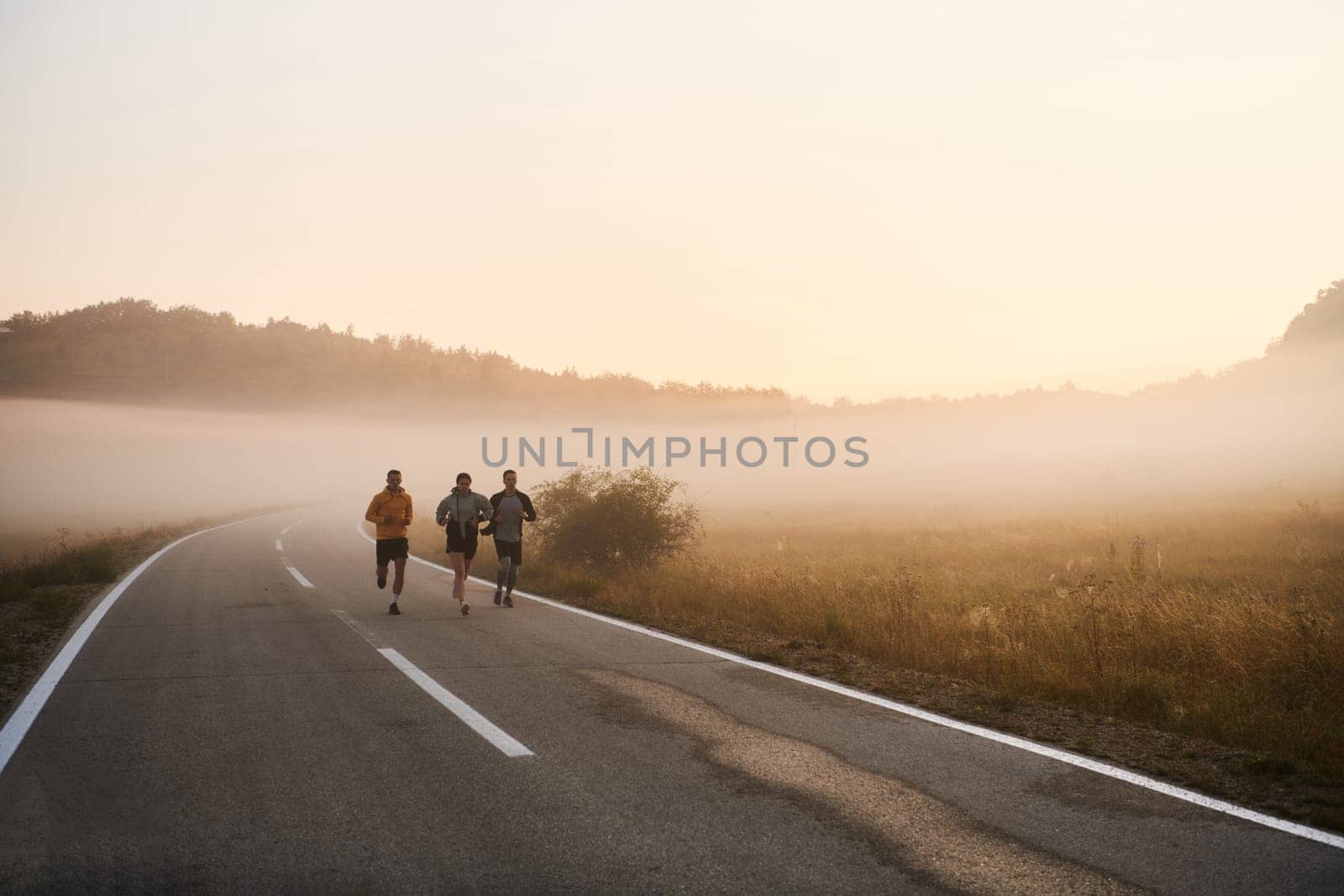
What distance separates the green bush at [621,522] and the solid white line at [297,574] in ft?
16.4

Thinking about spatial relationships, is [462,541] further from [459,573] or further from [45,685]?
[45,685]

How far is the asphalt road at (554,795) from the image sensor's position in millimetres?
3584

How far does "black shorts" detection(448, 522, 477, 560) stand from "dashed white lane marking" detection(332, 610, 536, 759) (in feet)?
8.91

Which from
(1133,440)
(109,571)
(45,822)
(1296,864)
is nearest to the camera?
(1296,864)

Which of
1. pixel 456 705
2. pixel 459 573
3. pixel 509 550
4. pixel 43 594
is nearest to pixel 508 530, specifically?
pixel 509 550

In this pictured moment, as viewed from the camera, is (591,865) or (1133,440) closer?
(591,865)

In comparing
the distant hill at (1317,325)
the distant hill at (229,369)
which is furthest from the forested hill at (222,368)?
the distant hill at (1317,325)

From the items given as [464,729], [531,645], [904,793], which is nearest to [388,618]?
[531,645]

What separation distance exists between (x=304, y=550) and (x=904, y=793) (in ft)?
67.6

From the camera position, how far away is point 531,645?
358 inches

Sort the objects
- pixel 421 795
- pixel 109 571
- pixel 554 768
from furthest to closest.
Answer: pixel 109 571 → pixel 554 768 → pixel 421 795

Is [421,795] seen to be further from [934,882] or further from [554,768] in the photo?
[934,882]

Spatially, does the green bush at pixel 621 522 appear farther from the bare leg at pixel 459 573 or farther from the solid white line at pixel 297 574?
the bare leg at pixel 459 573

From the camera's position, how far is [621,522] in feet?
58.0
